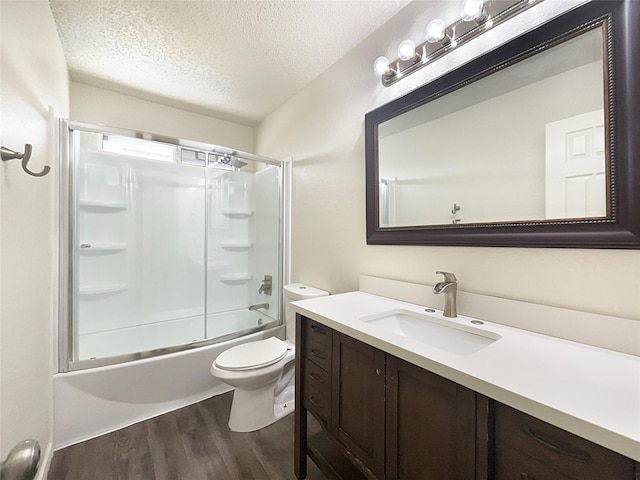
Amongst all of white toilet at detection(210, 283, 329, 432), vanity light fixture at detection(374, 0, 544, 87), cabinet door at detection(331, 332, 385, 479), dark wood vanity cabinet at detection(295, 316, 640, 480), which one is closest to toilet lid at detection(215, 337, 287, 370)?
white toilet at detection(210, 283, 329, 432)

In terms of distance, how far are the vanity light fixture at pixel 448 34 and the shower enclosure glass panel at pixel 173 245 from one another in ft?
4.39

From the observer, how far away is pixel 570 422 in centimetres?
51

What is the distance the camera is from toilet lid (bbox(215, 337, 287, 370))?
1599mm

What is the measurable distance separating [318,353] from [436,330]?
0.53 m

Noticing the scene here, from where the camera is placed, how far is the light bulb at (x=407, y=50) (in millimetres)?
1341

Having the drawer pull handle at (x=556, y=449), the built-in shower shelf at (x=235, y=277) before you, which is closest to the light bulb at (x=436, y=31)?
the drawer pull handle at (x=556, y=449)

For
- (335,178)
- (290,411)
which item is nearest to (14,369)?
(290,411)

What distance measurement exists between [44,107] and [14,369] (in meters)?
1.21

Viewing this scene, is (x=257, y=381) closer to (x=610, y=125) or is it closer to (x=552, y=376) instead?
(x=552, y=376)

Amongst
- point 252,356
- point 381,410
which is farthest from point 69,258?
point 381,410

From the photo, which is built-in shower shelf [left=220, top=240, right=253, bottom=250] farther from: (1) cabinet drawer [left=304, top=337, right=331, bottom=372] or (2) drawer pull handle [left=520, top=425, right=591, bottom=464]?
(2) drawer pull handle [left=520, top=425, right=591, bottom=464]

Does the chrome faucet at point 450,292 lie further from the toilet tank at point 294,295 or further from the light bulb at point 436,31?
the light bulb at point 436,31

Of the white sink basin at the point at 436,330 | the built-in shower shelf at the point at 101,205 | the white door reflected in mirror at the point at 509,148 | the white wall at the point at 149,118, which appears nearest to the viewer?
the white door reflected in mirror at the point at 509,148

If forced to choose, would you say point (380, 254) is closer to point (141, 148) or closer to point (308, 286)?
point (308, 286)
